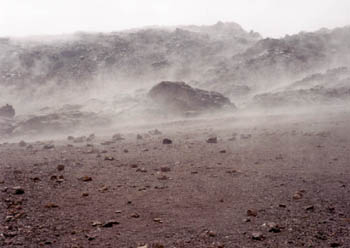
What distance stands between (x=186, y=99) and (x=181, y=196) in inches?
764

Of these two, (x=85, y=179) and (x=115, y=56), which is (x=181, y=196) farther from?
(x=115, y=56)

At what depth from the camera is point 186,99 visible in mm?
26391

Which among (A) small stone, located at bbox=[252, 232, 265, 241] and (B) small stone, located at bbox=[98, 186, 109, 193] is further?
(B) small stone, located at bbox=[98, 186, 109, 193]

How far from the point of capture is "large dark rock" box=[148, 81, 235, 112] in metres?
26.2

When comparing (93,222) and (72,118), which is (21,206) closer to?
(93,222)

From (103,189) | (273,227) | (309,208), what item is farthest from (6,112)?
(273,227)

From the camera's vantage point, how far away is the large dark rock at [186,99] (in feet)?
85.9

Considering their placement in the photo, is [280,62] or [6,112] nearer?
[6,112]

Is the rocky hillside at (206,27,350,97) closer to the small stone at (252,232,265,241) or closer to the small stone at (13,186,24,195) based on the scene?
the small stone at (13,186,24,195)

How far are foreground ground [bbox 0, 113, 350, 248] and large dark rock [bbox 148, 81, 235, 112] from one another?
1370 centimetres

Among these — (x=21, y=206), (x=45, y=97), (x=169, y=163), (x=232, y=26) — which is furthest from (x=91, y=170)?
(x=232, y=26)

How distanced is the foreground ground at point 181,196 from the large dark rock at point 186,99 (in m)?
13.7

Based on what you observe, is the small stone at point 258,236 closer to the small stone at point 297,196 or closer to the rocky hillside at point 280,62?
the small stone at point 297,196

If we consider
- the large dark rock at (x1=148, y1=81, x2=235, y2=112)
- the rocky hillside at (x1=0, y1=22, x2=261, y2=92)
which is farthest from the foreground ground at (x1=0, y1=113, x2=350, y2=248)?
the rocky hillside at (x1=0, y1=22, x2=261, y2=92)
